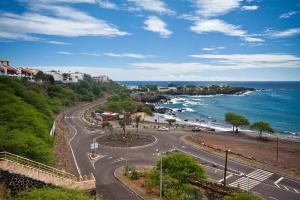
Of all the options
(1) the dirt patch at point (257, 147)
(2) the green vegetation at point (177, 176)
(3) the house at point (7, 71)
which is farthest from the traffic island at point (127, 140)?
(3) the house at point (7, 71)

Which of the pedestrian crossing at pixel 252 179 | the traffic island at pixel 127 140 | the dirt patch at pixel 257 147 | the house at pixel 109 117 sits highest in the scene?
the house at pixel 109 117

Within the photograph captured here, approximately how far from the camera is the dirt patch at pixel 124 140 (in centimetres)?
5797

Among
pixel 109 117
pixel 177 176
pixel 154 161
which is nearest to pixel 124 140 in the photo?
pixel 154 161

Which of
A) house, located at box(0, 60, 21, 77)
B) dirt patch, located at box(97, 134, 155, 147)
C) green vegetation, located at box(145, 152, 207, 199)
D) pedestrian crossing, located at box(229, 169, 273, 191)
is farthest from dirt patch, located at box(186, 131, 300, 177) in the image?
house, located at box(0, 60, 21, 77)

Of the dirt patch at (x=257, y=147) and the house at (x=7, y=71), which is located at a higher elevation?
the house at (x=7, y=71)

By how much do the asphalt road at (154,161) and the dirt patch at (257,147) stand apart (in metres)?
5.41

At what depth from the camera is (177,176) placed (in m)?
30.9

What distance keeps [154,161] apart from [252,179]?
1678 cm

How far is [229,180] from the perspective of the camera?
39531mm

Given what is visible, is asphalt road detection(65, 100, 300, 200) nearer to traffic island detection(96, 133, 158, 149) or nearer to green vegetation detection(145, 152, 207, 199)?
traffic island detection(96, 133, 158, 149)

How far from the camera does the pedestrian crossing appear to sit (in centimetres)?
3758

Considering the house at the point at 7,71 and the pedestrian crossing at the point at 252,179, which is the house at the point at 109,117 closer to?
the pedestrian crossing at the point at 252,179

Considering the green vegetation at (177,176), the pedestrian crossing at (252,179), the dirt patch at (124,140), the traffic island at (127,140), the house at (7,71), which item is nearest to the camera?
the green vegetation at (177,176)

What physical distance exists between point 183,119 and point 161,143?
192 ft
